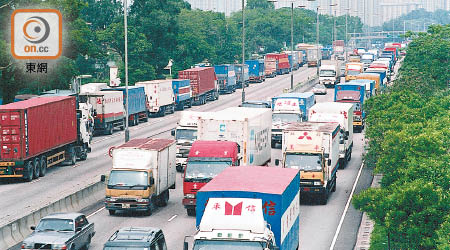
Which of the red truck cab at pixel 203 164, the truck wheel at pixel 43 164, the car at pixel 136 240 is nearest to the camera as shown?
the car at pixel 136 240

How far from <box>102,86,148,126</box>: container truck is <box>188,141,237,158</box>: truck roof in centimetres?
3323

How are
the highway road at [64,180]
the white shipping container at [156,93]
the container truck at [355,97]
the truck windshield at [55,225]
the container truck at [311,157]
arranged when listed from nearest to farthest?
the truck windshield at [55,225]
the highway road at [64,180]
the container truck at [311,157]
the container truck at [355,97]
the white shipping container at [156,93]

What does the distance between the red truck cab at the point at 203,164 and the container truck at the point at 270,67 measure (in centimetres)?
9371

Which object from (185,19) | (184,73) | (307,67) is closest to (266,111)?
(184,73)

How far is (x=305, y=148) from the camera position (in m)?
40.4

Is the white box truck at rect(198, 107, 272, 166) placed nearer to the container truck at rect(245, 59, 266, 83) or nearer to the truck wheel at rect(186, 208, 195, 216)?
the truck wheel at rect(186, 208, 195, 216)

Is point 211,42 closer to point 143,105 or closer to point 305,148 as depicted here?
point 143,105

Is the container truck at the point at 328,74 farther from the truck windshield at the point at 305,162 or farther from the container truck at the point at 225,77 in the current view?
the truck windshield at the point at 305,162

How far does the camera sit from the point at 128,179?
36.6 metres

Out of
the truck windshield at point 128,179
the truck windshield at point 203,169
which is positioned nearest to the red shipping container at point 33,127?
the truck windshield at point 128,179

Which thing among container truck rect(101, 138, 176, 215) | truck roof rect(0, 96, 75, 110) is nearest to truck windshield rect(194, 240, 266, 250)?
container truck rect(101, 138, 176, 215)

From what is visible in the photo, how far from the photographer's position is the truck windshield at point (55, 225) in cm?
2933

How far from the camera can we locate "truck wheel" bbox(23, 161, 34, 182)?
4612 centimetres

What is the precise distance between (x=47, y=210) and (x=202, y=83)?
2242 inches
